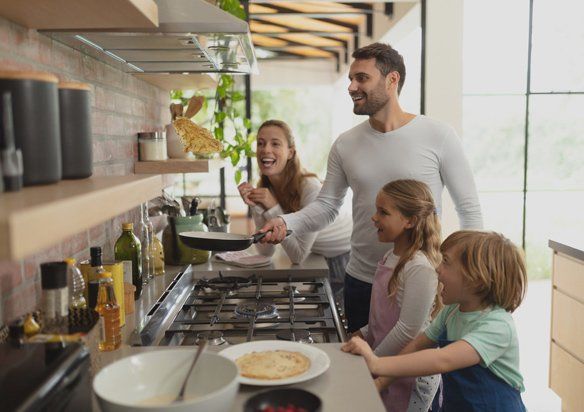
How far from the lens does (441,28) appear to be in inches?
168

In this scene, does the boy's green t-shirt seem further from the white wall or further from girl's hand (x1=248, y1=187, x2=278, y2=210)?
the white wall

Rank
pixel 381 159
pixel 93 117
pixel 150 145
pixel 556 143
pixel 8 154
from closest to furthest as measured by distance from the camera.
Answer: pixel 8 154 < pixel 93 117 < pixel 381 159 < pixel 150 145 < pixel 556 143

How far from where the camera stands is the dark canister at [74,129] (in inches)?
41.0

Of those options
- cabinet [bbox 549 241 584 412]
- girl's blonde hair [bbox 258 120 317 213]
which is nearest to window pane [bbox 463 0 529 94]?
cabinet [bbox 549 241 584 412]

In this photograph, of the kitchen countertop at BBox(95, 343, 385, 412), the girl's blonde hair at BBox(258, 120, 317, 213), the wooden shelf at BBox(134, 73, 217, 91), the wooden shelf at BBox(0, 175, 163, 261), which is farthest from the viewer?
the girl's blonde hair at BBox(258, 120, 317, 213)

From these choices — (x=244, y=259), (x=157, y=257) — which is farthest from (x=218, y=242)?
(x=244, y=259)

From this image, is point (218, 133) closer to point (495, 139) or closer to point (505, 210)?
point (505, 210)

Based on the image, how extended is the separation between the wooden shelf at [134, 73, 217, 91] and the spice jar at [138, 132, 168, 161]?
10.1 inches

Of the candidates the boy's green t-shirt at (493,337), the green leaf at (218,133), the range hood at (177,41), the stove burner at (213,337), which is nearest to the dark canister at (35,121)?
the range hood at (177,41)

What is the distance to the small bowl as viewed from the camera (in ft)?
3.53

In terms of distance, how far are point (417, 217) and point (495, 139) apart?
12.8ft

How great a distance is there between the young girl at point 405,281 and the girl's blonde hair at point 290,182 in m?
0.89

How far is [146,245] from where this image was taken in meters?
2.20

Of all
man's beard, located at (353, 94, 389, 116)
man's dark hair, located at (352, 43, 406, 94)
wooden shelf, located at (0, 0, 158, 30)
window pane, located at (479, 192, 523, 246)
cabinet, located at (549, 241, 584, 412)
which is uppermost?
man's dark hair, located at (352, 43, 406, 94)
